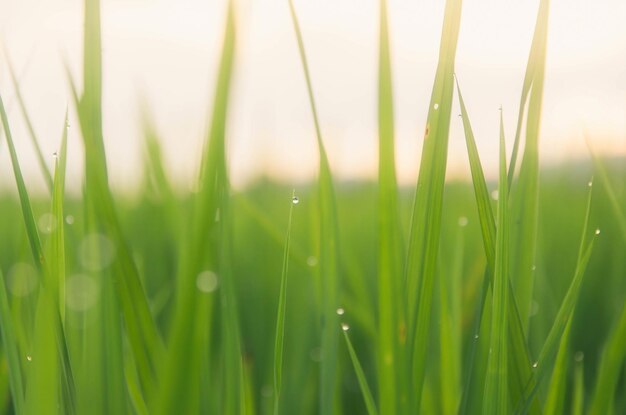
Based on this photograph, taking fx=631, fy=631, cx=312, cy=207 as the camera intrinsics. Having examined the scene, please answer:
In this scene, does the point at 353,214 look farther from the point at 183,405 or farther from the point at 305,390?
the point at 183,405

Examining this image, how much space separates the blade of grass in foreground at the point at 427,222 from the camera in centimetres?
34

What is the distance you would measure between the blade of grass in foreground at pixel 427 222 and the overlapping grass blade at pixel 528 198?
56 millimetres

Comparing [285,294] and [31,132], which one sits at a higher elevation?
[31,132]

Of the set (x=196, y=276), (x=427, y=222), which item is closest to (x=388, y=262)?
(x=427, y=222)

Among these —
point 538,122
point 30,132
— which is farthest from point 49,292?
point 538,122

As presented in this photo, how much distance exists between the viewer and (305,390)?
1.99 ft

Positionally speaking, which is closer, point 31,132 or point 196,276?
point 196,276

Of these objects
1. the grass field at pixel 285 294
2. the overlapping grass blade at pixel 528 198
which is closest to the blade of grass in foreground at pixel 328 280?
the grass field at pixel 285 294

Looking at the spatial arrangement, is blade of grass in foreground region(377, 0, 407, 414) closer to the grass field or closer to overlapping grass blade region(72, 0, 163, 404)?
the grass field

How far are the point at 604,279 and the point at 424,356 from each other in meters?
0.62

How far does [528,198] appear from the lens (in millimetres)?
414

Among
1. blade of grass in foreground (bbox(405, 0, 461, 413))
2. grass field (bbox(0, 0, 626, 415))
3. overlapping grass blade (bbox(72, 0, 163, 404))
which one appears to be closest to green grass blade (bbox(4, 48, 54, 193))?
grass field (bbox(0, 0, 626, 415))

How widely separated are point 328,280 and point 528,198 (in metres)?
0.14

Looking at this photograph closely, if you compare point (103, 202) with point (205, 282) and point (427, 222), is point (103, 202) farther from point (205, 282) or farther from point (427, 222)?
point (427, 222)
